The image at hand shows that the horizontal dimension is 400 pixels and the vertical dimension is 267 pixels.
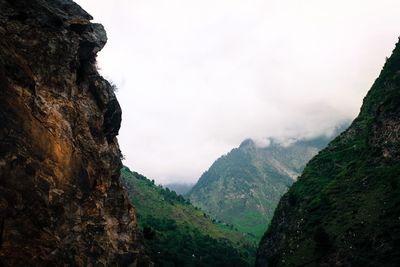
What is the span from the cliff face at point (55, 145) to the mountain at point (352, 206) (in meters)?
48.5

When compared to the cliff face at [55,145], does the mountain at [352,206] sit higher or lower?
higher

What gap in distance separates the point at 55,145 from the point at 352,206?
81.6 m

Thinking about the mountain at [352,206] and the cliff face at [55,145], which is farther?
the mountain at [352,206]

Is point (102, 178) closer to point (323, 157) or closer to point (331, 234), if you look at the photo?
point (331, 234)

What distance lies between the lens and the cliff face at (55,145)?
42250mm

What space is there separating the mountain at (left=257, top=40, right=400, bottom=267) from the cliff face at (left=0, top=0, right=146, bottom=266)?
1909 inches

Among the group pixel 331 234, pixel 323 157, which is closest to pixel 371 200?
pixel 331 234

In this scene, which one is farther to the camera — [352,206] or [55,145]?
[352,206]

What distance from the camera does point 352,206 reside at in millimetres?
106125

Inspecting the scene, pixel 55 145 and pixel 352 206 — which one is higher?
pixel 352 206

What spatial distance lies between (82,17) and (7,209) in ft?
112

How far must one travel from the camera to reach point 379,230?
86.5m

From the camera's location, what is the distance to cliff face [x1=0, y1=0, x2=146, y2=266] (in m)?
42.2

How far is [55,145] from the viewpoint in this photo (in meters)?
48.3
